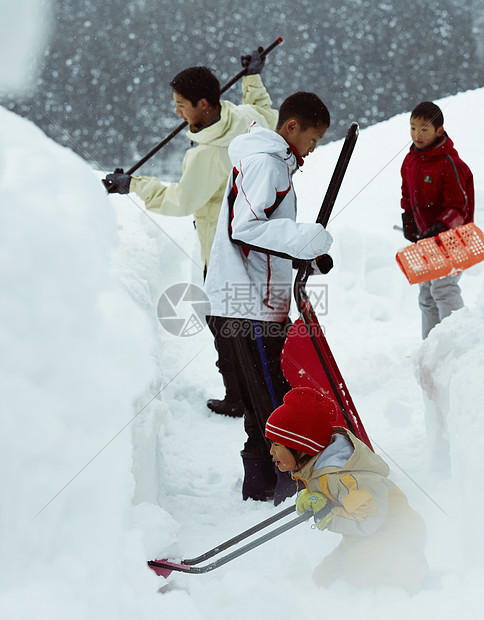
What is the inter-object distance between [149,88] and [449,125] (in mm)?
6243

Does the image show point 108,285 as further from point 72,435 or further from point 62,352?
point 72,435

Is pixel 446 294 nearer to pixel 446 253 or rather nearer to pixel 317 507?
pixel 446 253

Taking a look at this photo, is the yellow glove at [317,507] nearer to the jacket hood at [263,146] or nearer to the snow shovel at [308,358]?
the snow shovel at [308,358]

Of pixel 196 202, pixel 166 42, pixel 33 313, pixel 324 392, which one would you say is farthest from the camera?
pixel 166 42

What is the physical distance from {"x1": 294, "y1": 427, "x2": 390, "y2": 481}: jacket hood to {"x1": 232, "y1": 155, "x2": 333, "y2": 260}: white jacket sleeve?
566mm

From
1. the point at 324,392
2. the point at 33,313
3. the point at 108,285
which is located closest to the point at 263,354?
the point at 324,392

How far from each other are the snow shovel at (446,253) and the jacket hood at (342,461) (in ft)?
4.63

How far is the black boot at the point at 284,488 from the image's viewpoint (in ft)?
6.49

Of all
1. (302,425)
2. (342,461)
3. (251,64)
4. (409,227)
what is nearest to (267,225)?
(302,425)

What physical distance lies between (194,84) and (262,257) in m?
0.85

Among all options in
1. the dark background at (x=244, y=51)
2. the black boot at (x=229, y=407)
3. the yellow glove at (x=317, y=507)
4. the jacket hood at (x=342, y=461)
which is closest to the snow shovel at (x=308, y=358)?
the jacket hood at (x=342, y=461)

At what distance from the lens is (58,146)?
1.17 m

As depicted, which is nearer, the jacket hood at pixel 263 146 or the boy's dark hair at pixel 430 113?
the jacket hood at pixel 263 146

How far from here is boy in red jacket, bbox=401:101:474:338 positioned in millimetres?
2756
